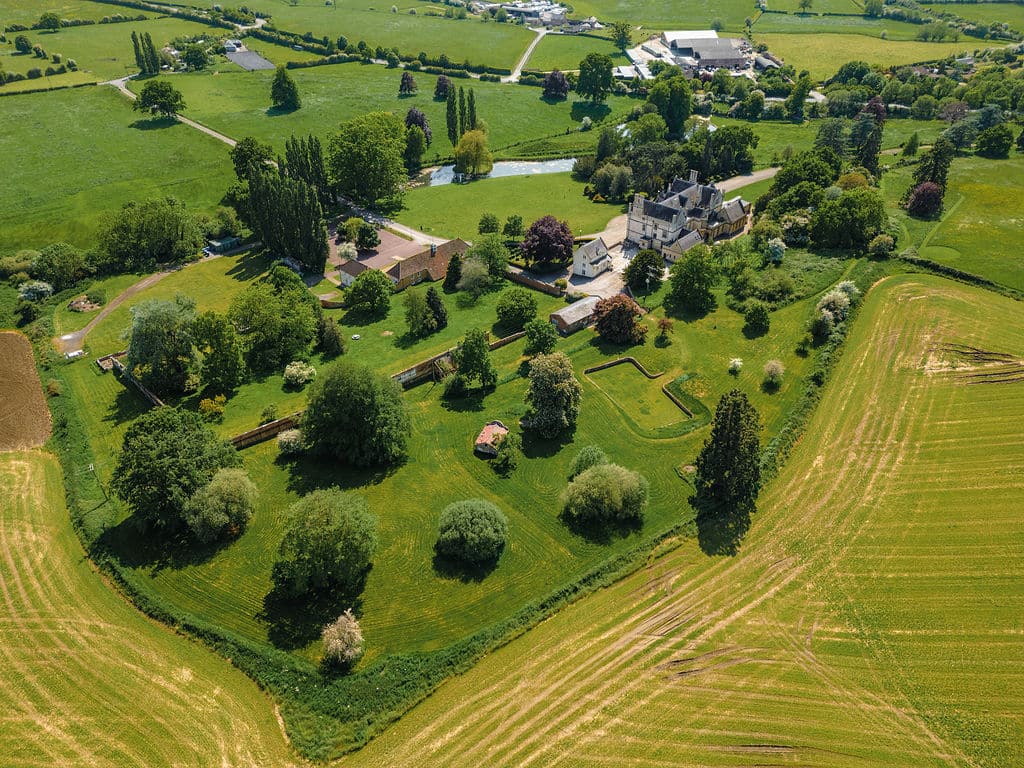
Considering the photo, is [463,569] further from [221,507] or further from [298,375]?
[298,375]

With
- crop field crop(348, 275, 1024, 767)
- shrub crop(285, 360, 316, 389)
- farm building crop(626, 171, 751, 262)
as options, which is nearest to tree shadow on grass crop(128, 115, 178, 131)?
shrub crop(285, 360, 316, 389)

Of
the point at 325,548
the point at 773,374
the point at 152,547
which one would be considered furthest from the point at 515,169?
the point at 325,548

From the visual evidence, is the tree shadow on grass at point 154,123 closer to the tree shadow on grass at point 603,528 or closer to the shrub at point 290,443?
the shrub at point 290,443

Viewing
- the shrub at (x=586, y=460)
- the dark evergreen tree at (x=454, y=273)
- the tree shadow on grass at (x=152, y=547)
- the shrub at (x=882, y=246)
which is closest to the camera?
the tree shadow on grass at (x=152, y=547)

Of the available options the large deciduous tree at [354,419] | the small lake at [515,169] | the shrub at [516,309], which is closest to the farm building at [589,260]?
the shrub at [516,309]

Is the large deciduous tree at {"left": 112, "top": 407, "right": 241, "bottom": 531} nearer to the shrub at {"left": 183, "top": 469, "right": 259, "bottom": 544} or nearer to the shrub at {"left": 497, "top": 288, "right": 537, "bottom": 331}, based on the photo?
the shrub at {"left": 183, "top": 469, "right": 259, "bottom": 544}
